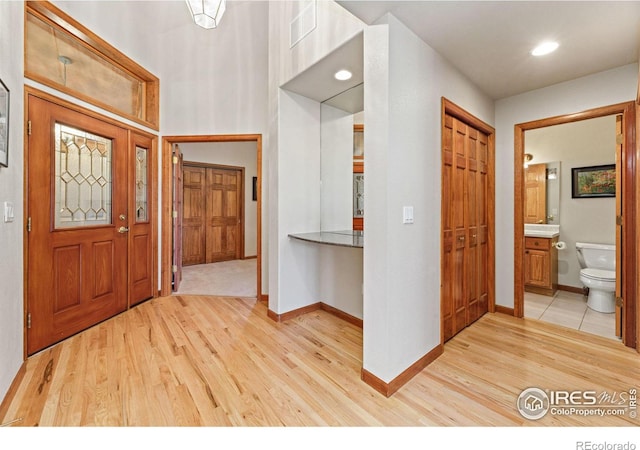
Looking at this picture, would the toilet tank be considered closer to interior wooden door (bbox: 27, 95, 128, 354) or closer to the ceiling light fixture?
the ceiling light fixture

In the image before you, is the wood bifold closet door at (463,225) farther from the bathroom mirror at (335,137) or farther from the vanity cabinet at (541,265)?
the vanity cabinet at (541,265)

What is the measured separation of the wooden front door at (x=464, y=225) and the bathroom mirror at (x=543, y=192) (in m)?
1.62

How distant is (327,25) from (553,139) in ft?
12.1

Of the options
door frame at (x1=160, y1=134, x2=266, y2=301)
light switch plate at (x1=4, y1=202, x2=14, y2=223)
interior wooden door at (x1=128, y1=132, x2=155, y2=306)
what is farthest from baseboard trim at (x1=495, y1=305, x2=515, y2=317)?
light switch plate at (x1=4, y1=202, x2=14, y2=223)

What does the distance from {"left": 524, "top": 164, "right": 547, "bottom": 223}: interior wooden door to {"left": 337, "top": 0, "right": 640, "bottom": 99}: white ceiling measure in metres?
1.92

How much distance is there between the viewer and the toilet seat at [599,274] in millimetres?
2923

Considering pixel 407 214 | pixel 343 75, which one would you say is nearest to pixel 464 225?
pixel 407 214

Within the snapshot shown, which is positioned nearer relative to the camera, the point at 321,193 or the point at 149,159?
the point at 321,193

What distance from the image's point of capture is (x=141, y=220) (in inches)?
129

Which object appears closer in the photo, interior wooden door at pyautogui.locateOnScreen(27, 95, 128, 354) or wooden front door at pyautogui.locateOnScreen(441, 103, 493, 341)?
interior wooden door at pyautogui.locateOnScreen(27, 95, 128, 354)

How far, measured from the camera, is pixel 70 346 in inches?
89.6

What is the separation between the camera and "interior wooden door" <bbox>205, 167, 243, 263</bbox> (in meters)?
5.91
